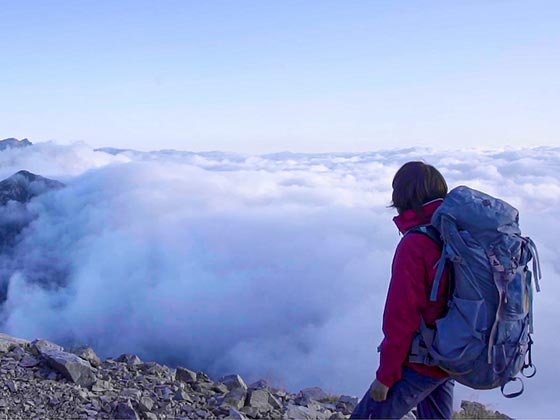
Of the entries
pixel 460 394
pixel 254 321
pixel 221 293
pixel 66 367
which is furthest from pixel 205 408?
pixel 221 293

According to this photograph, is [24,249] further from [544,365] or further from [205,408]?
[205,408]

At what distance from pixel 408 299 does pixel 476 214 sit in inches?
21.6

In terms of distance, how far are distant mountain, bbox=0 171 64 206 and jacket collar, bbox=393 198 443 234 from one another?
144 metres

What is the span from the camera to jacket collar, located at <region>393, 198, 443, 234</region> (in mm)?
3613

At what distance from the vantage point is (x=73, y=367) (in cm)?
618

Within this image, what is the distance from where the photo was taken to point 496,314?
333 centimetres

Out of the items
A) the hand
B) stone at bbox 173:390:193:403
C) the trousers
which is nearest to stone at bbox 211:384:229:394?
stone at bbox 173:390:193:403

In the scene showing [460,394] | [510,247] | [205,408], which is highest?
[510,247]

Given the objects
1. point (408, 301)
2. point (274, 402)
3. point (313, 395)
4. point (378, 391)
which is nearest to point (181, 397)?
point (274, 402)

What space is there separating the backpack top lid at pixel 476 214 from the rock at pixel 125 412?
3.10 metres

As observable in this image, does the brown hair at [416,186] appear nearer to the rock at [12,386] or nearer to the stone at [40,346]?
the rock at [12,386]

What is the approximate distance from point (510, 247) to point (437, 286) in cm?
40

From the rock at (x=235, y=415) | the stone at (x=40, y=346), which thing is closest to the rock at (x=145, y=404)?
the rock at (x=235, y=415)

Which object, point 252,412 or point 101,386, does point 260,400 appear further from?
point 101,386
